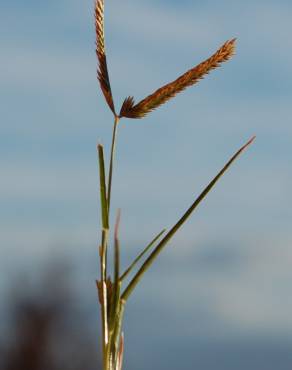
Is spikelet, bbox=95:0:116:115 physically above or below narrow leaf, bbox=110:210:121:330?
above

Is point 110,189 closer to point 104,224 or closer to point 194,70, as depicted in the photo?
point 104,224

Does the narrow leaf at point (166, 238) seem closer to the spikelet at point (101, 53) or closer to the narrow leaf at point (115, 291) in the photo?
the narrow leaf at point (115, 291)

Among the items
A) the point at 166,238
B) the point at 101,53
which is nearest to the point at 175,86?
the point at 101,53

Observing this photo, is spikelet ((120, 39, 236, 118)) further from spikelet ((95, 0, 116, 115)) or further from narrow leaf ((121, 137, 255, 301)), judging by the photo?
narrow leaf ((121, 137, 255, 301))

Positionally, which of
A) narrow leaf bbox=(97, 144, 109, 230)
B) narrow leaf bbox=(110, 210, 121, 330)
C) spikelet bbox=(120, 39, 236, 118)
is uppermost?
spikelet bbox=(120, 39, 236, 118)

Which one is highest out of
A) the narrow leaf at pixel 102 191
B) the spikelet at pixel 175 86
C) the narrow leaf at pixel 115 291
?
the spikelet at pixel 175 86

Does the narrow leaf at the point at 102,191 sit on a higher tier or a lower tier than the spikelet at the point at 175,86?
lower

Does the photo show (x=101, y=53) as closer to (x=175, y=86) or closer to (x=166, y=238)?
(x=175, y=86)

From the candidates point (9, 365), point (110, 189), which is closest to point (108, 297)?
point (110, 189)
